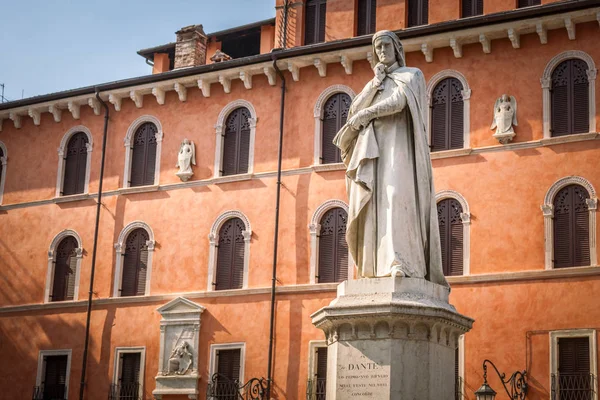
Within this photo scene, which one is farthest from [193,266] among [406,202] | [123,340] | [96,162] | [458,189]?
[406,202]

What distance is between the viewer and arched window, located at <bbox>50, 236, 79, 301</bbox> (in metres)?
36.3

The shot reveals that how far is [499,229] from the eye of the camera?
29672mm

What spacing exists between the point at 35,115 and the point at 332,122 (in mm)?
11008

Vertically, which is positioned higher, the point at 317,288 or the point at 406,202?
the point at 317,288

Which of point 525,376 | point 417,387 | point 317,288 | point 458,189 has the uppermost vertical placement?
point 458,189

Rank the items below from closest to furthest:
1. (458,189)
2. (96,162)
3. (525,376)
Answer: (525,376) < (458,189) < (96,162)

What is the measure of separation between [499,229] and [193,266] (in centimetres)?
939

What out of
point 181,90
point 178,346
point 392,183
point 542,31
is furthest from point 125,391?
point 392,183

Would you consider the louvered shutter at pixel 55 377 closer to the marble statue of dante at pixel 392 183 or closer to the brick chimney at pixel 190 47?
the brick chimney at pixel 190 47

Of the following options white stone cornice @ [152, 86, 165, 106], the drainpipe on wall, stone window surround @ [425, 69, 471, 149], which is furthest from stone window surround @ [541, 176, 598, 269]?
the drainpipe on wall

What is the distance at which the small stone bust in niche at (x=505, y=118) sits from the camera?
3004 cm

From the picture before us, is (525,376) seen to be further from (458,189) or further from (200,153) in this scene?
(200,153)

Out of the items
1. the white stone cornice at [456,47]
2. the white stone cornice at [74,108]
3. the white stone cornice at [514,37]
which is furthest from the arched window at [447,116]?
the white stone cornice at [74,108]

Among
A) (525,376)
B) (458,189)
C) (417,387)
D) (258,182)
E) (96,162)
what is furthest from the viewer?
(96,162)
